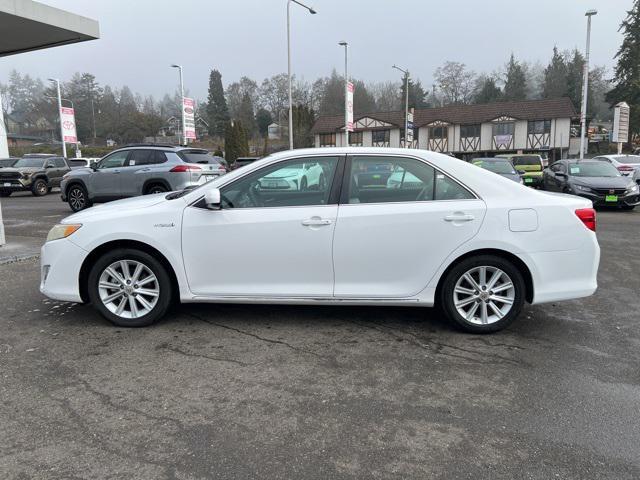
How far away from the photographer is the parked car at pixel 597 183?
46.0 ft

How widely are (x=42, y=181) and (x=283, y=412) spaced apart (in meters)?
22.6

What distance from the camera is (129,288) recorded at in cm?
471

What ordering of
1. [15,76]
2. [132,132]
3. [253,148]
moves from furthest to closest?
[15,76] < [132,132] < [253,148]

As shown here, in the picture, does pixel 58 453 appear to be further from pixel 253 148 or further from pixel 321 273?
pixel 253 148

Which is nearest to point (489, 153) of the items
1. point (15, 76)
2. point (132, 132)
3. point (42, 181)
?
point (42, 181)

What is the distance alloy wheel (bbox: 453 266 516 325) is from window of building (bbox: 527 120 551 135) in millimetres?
51951

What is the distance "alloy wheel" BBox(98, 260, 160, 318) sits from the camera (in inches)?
185

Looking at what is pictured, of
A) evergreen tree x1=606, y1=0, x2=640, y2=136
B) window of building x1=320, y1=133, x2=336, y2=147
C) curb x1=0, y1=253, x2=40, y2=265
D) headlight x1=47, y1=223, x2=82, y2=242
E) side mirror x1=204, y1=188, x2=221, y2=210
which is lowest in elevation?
curb x1=0, y1=253, x2=40, y2=265

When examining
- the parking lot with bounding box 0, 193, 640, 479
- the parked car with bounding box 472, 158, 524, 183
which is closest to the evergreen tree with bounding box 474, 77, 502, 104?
the parked car with bounding box 472, 158, 524, 183

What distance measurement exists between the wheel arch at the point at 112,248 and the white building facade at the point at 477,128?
1965 inches

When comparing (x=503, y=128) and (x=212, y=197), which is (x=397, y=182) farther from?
(x=503, y=128)

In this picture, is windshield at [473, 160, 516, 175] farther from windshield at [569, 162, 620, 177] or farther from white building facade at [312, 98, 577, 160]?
white building facade at [312, 98, 577, 160]

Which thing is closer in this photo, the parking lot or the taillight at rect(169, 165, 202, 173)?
the parking lot

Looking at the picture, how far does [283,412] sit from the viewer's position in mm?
3262
